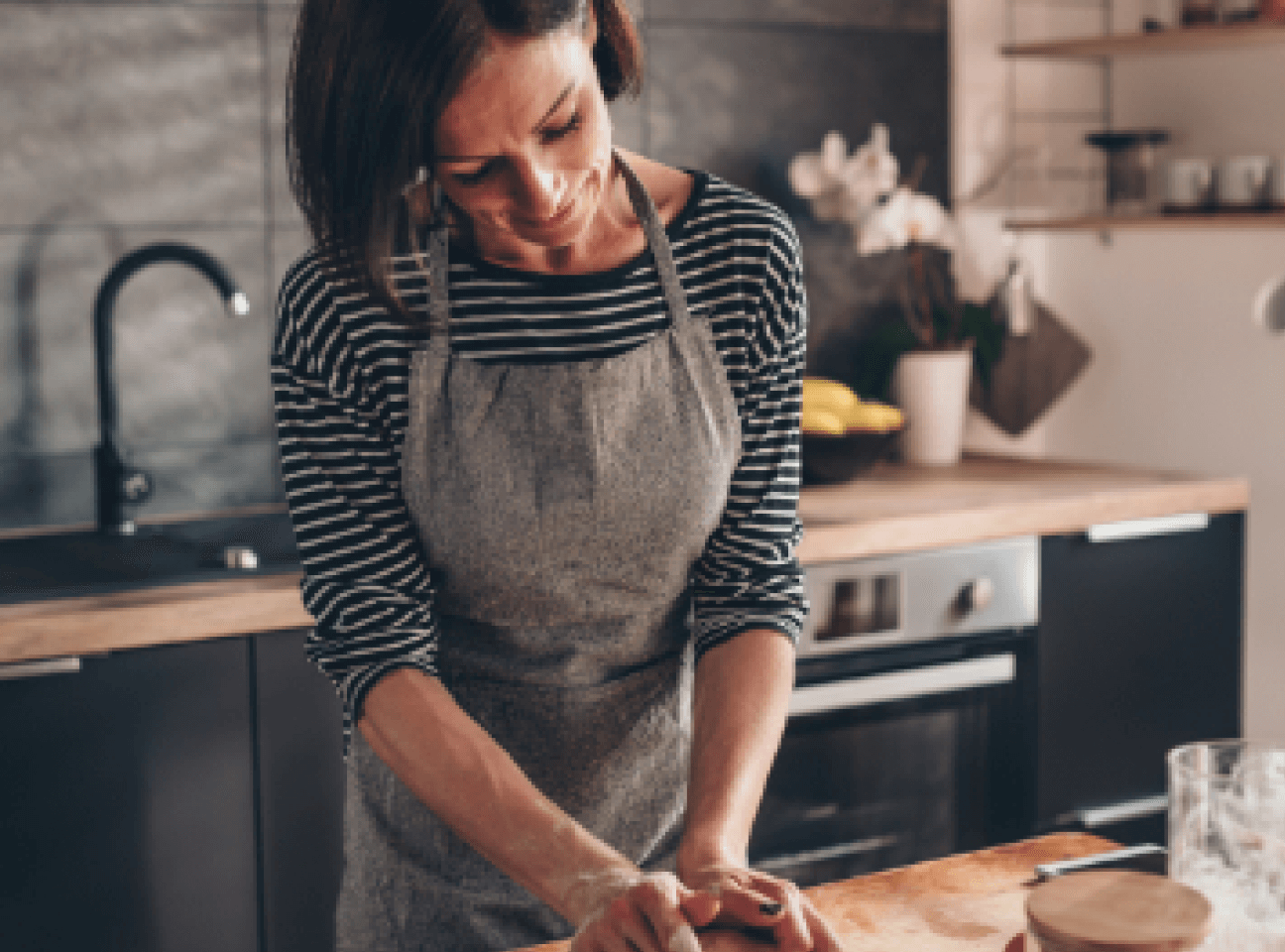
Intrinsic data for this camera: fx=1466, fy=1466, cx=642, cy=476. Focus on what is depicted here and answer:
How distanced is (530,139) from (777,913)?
515 mm

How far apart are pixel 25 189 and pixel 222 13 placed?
382 mm

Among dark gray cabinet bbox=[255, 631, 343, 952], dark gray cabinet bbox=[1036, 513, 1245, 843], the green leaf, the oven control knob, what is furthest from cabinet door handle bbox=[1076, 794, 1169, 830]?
dark gray cabinet bbox=[255, 631, 343, 952]

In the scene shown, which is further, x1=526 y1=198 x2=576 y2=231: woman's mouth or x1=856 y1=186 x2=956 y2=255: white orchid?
x1=856 y1=186 x2=956 y2=255: white orchid

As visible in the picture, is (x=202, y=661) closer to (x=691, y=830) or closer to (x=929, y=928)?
(x=691, y=830)

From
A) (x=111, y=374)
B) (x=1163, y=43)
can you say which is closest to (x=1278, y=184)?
(x=1163, y=43)

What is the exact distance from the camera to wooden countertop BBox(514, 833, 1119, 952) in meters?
0.92

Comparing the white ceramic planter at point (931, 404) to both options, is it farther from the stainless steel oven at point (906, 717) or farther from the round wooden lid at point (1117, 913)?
the round wooden lid at point (1117, 913)

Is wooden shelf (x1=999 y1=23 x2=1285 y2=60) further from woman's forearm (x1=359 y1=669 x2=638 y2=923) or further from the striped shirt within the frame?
woman's forearm (x1=359 y1=669 x2=638 y2=923)

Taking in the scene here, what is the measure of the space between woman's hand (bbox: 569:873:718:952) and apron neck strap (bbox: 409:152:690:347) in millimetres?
476

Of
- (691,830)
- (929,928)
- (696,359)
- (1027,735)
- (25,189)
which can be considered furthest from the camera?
(1027,735)

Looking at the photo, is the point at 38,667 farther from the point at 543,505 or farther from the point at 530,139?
the point at 530,139

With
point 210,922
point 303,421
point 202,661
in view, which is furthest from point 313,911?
point 303,421

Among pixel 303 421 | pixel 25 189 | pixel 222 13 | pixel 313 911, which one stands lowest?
pixel 313 911

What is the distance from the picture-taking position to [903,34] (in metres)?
2.66
